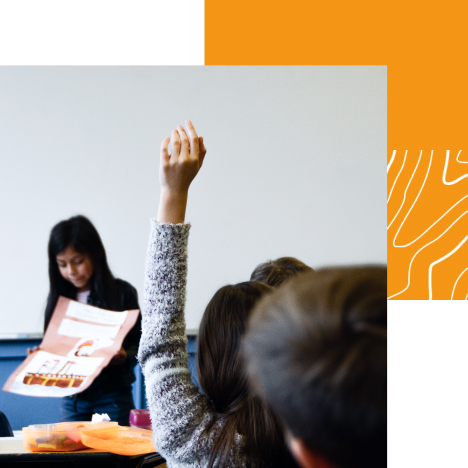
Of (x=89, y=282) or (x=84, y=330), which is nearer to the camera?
(x=84, y=330)

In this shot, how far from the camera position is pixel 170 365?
58 cm

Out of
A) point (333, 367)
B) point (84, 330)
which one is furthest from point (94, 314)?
point (333, 367)

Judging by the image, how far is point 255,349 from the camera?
0.31 metres

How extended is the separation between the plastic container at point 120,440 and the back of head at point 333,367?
0.74m

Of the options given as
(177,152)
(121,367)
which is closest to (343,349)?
(177,152)

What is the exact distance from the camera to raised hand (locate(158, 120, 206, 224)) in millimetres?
614

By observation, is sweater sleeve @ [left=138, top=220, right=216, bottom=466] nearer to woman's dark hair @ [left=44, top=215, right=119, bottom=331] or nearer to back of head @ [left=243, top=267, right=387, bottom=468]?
back of head @ [left=243, top=267, right=387, bottom=468]

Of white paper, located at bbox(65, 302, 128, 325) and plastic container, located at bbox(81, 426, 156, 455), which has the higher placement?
white paper, located at bbox(65, 302, 128, 325)

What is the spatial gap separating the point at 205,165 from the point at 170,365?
1787 millimetres

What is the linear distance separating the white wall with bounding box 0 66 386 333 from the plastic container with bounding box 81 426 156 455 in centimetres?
120

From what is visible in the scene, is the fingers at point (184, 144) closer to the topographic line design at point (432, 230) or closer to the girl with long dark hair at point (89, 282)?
the topographic line design at point (432, 230)

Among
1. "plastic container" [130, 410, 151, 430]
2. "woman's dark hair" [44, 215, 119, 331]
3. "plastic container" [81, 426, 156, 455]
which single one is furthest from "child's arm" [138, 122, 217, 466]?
"woman's dark hair" [44, 215, 119, 331]

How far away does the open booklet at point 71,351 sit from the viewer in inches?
50.3

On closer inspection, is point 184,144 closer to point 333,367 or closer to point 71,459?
point 333,367
